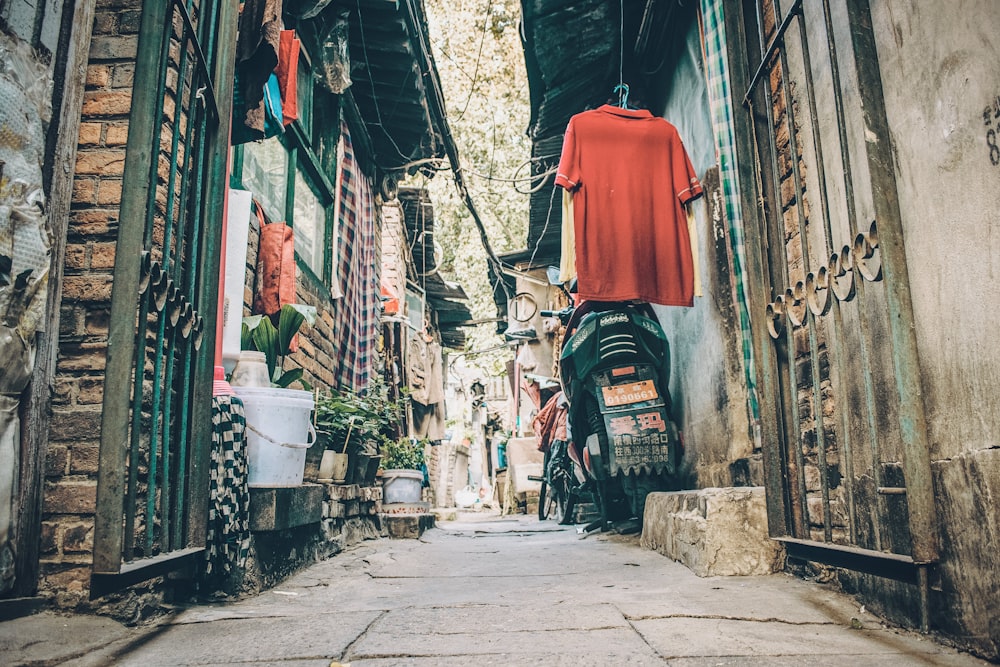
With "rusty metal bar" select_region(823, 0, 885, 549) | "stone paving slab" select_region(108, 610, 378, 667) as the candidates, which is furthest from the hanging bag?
"rusty metal bar" select_region(823, 0, 885, 549)

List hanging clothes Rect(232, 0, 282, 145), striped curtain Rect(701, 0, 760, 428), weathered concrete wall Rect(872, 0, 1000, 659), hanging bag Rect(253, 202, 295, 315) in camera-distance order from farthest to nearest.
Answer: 1. hanging bag Rect(253, 202, 295, 315)
2. hanging clothes Rect(232, 0, 282, 145)
3. striped curtain Rect(701, 0, 760, 428)
4. weathered concrete wall Rect(872, 0, 1000, 659)

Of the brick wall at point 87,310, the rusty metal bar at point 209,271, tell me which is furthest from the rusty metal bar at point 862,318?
the brick wall at point 87,310

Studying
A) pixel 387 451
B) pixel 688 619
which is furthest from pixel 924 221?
pixel 387 451

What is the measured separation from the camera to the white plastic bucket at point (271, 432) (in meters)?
3.01

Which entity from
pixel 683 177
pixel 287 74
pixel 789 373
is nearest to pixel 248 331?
pixel 287 74

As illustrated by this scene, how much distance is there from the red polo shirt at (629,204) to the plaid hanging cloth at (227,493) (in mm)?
2441

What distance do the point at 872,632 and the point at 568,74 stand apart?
535 cm

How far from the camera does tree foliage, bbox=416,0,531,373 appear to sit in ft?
31.6

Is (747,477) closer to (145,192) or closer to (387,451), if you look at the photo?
(145,192)

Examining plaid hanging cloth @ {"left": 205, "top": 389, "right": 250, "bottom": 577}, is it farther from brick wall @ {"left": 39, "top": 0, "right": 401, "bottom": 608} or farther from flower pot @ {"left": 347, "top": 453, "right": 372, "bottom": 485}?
flower pot @ {"left": 347, "top": 453, "right": 372, "bottom": 485}

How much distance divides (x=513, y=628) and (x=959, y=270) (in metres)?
1.56

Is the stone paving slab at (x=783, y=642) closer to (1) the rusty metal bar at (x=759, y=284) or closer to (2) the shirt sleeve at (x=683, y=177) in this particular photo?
(1) the rusty metal bar at (x=759, y=284)

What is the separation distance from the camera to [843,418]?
6.95 ft

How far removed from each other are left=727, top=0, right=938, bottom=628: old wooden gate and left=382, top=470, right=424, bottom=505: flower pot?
13.5ft
